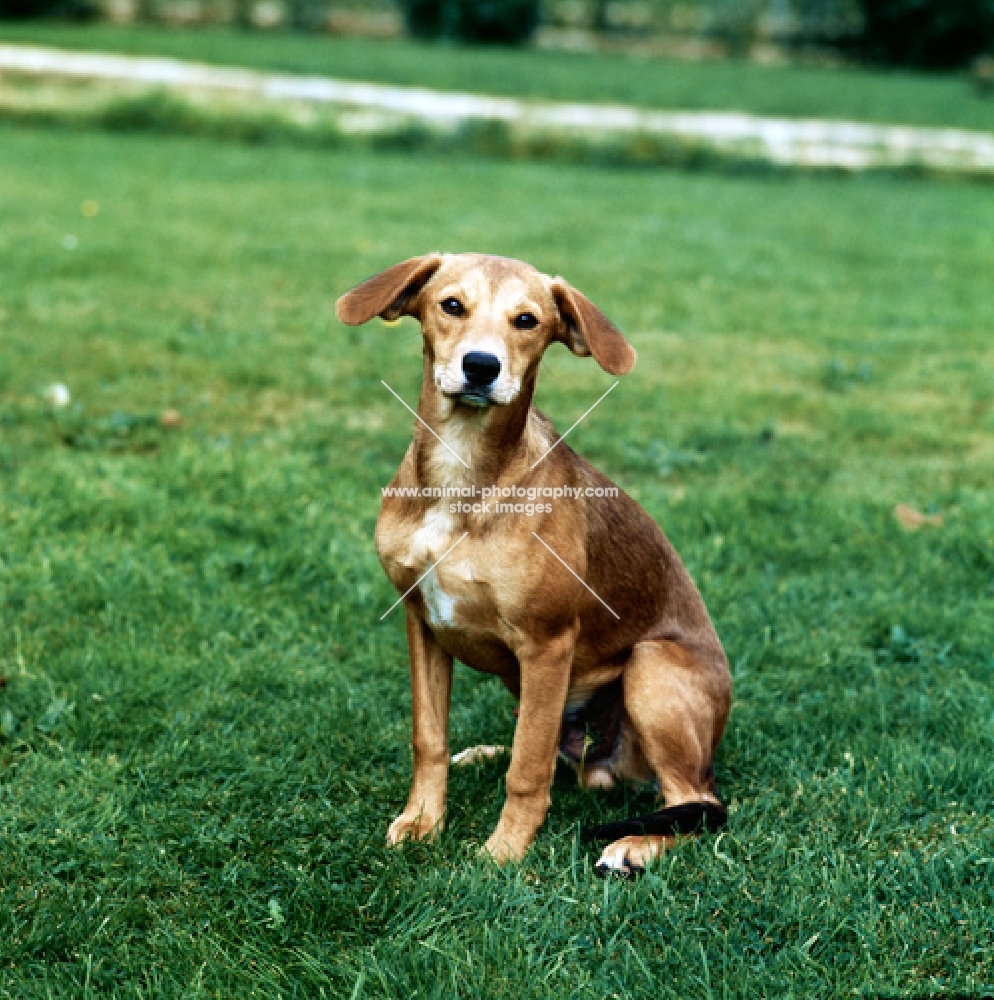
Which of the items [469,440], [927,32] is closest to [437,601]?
[469,440]

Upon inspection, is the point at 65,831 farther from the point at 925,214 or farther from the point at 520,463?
the point at 925,214

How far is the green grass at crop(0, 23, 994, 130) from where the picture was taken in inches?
973

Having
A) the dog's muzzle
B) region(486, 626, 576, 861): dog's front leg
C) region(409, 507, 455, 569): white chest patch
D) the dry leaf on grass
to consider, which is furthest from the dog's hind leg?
the dry leaf on grass

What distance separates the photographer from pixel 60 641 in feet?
13.6

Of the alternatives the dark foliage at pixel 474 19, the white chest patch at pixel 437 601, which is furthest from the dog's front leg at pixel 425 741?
the dark foliage at pixel 474 19

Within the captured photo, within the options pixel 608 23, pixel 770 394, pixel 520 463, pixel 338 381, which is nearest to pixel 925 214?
pixel 770 394

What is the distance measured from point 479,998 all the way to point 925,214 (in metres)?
13.1

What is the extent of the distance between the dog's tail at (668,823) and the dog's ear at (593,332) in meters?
1.08

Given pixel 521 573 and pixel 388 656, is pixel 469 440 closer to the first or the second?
pixel 521 573

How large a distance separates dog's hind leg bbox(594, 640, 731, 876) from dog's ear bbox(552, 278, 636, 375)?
0.80 metres

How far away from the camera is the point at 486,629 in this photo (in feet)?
10.4

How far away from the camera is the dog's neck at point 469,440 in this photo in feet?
10.3

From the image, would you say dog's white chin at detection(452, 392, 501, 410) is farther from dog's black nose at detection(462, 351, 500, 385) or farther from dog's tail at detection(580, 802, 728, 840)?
dog's tail at detection(580, 802, 728, 840)

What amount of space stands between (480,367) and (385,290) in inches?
15.8
